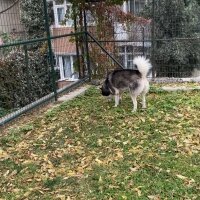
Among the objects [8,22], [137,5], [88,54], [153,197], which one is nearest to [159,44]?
[88,54]

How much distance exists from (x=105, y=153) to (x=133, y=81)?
206 cm

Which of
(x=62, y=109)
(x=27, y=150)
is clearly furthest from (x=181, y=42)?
(x=27, y=150)

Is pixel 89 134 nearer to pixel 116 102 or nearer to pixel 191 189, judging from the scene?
pixel 116 102

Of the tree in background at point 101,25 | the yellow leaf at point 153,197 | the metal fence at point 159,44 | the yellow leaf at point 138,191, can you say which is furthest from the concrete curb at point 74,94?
the yellow leaf at point 153,197

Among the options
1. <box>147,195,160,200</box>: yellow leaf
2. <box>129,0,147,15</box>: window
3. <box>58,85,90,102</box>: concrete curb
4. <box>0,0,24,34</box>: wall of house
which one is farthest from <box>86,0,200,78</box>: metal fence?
<box>147,195,160,200</box>: yellow leaf

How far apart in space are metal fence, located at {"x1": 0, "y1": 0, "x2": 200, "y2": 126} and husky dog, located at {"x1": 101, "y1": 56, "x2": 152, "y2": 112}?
1291 mm

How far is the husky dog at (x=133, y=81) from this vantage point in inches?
247

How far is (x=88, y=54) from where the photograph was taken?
29.5 feet

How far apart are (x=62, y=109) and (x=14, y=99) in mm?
1460

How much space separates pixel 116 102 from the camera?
A: 6.93 metres

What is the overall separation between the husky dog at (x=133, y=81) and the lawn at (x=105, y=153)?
0.32 meters

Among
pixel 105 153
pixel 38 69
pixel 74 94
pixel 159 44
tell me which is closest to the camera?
pixel 105 153

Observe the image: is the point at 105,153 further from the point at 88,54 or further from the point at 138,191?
the point at 88,54

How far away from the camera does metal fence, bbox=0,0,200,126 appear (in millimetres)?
7789
